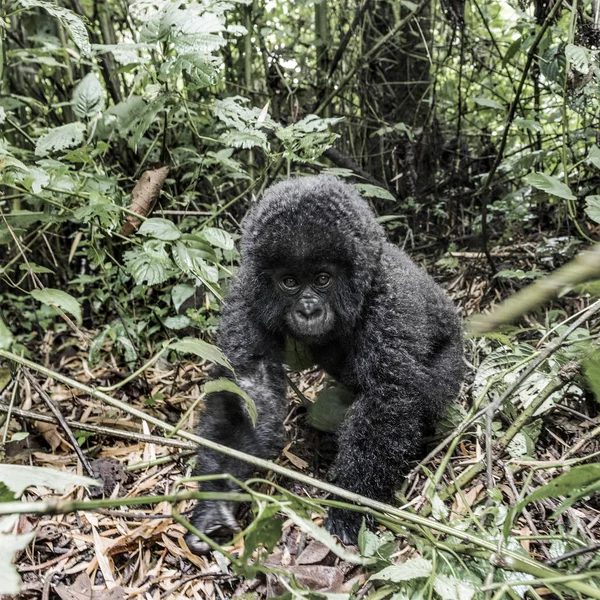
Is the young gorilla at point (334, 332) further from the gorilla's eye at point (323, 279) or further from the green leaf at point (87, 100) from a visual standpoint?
the green leaf at point (87, 100)

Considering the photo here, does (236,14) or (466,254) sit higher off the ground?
(236,14)

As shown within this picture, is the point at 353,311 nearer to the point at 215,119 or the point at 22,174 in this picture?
the point at 22,174

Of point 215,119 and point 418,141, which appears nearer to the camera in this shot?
point 215,119

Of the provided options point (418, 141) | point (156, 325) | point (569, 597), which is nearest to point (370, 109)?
point (418, 141)

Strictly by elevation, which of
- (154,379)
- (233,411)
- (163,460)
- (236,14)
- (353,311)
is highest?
(236,14)

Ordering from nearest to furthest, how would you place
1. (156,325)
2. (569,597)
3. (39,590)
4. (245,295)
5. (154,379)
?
1. (569,597)
2. (39,590)
3. (245,295)
4. (154,379)
5. (156,325)

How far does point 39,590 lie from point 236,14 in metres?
5.13

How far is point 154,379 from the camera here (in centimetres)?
417

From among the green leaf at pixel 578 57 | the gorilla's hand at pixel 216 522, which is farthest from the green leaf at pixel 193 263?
the green leaf at pixel 578 57

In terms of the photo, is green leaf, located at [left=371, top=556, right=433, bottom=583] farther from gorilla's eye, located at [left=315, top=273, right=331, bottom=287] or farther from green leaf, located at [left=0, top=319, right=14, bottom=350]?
gorilla's eye, located at [left=315, top=273, right=331, bottom=287]

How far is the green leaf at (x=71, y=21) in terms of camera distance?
2.83 metres

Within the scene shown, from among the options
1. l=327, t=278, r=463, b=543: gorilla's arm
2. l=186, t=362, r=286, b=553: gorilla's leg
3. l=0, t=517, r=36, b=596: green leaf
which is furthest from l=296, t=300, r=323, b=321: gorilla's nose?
l=0, t=517, r=36, b=596: green leaf

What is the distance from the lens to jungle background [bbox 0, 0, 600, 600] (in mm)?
1870

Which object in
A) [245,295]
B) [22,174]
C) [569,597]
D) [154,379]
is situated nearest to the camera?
[569,597]
